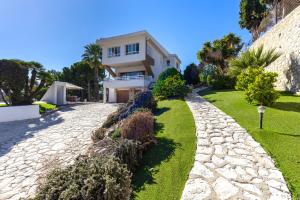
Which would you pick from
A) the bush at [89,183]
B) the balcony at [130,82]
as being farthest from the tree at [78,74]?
the bush at [89,183]

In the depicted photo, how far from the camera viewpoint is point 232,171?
15.1 feet

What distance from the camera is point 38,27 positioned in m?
14.8

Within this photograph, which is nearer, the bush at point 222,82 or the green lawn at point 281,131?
the green lawn at point 281,131

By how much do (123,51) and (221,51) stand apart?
41.9 feet

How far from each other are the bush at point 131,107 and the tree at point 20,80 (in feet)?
38.2

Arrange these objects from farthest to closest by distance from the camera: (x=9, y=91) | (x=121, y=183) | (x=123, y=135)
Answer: (x=9, y=91), (x=123, y=135), (x=121, y=183)

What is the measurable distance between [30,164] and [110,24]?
1617cm

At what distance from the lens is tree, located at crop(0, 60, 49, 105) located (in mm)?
16250

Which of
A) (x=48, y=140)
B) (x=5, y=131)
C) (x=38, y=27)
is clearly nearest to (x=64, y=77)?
(x=38, y=27)

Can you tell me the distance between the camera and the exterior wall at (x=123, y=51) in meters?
23.2

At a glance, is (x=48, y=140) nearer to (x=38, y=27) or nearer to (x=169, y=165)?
(x=169, y=165)

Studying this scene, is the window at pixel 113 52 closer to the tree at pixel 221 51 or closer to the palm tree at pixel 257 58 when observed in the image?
the tree at pixel 221 51

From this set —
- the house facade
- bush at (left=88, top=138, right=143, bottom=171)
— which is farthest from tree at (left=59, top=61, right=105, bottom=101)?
bush at (left=88, top=138, right=143, bottom=171)

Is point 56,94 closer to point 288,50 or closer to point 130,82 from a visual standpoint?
point 130,82
